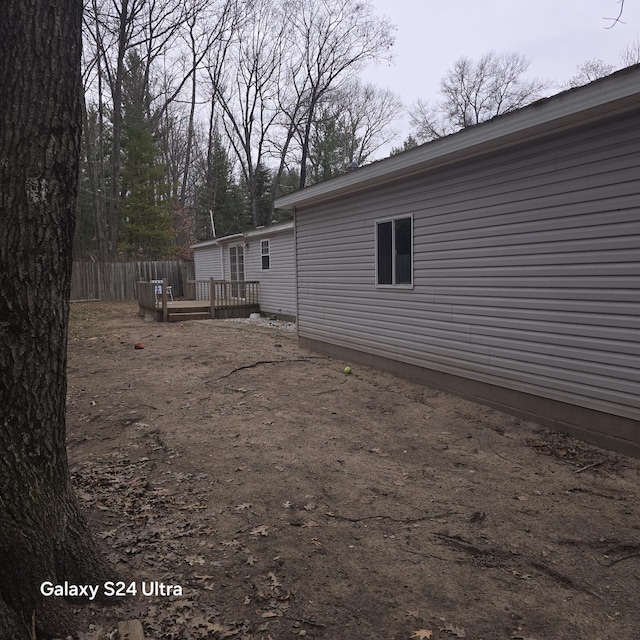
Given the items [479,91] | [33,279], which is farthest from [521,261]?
[479,91]

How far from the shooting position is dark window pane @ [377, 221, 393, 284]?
23.5 ft

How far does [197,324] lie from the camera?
44.6ft

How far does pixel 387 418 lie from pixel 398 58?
25.2 meters

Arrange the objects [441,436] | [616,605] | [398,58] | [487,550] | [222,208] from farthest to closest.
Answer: [222,208]
[398,58]
[441,436]
[487,550]
[616,605]

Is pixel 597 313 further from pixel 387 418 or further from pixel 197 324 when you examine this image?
pixel 197 324

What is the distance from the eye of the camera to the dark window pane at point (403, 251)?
6.77 m

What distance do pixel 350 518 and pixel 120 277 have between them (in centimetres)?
2127

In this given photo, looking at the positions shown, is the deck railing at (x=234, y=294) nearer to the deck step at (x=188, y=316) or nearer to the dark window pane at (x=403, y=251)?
the deck step at (x=188, y=316)

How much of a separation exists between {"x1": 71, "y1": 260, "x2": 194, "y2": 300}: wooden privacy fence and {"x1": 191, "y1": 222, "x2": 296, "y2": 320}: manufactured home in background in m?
4.34

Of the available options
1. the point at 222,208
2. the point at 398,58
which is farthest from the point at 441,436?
the point at 222,208

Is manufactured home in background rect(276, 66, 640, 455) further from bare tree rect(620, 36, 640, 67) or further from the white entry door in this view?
bare tree rect(620, 36, 640, 67)

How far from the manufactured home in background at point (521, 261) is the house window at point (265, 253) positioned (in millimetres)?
7804

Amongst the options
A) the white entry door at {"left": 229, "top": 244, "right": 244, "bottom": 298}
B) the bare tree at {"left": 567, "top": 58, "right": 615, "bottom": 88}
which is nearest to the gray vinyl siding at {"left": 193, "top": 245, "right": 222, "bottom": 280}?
the white entry door at {"left": 229, "top": 244, "right": 244, "bottom": 298}

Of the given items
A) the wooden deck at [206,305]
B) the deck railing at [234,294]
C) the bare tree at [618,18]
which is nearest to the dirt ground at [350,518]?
the bare tree at [618,18]
